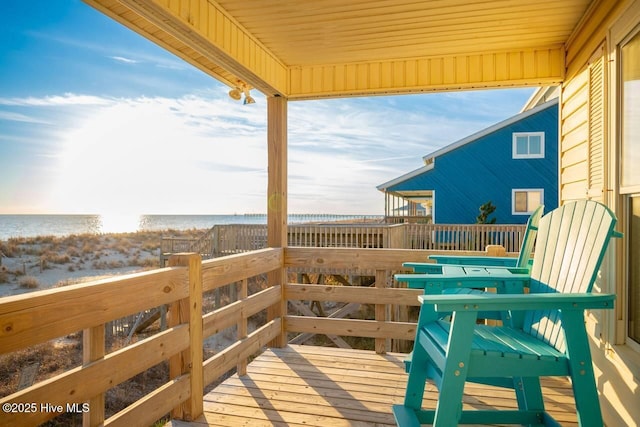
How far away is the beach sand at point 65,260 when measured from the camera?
13.9 meters

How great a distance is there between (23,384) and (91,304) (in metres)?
7.16

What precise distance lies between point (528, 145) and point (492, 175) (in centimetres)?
123

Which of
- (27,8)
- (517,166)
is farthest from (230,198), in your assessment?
(517,166)

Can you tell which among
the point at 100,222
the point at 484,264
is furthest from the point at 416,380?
the point at 100,222

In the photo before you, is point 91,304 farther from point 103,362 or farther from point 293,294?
point 293,294

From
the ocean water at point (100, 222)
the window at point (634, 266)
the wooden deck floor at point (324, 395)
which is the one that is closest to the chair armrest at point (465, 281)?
the window at point (634, 266)

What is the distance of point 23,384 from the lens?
22.8 feet

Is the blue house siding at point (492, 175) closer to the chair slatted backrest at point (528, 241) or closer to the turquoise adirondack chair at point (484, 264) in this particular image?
the turquoise adirondack chair at point (484, 264)

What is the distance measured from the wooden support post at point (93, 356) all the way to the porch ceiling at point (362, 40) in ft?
4.84

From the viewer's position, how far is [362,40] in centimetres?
297

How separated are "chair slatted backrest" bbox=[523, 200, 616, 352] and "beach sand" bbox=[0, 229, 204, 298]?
13810 millimetres

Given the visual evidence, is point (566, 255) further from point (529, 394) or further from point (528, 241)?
point (529, 394)

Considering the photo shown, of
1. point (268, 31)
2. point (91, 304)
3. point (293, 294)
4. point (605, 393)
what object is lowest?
point (605, 393)

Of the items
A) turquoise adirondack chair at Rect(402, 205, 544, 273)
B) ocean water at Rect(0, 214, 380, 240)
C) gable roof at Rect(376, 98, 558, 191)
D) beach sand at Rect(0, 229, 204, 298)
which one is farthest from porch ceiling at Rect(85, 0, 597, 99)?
ocean water at Rect(0, 214, 380, 240)
